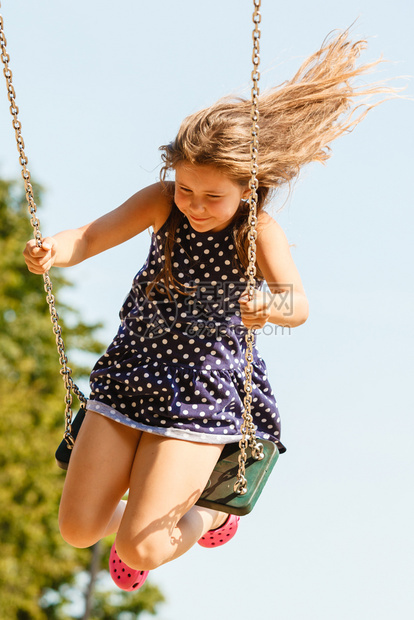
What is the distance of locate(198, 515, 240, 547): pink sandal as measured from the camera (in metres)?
3.86

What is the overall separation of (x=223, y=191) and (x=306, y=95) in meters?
0.72

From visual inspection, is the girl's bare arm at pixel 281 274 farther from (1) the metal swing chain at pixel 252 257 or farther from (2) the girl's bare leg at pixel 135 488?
(2) the girl's bare leg at pixel 135 488

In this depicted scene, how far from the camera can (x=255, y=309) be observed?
9.86 ft

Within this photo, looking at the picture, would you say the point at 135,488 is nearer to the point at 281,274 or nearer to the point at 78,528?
the point at 78,528

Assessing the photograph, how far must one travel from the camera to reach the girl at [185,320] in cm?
320

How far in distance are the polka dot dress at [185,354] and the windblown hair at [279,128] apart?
0.28 feet

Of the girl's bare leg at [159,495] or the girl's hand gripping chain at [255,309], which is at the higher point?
the girl's hand gripping chain at [255,309]

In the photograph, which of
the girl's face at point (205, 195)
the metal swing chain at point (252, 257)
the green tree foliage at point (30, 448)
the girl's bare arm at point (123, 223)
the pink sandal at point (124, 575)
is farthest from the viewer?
the green tree foliage at point (30, 448)

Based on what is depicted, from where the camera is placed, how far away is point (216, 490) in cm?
331

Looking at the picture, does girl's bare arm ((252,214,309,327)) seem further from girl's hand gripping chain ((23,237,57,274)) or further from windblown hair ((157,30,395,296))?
girl's hand gripping chain ((23,237,57,274))

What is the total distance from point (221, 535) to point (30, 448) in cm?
1295

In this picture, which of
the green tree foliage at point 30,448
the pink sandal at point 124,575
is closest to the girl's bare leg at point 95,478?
the pink sandal at point 124,575

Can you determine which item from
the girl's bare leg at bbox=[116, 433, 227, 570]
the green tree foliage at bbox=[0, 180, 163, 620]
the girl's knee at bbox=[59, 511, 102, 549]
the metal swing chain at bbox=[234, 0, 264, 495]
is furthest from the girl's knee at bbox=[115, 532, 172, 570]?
the green tree foliage at bbox=[0, 180, 163, 620]

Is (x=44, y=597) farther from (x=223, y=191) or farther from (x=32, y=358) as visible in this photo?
(x=223, y=191)
